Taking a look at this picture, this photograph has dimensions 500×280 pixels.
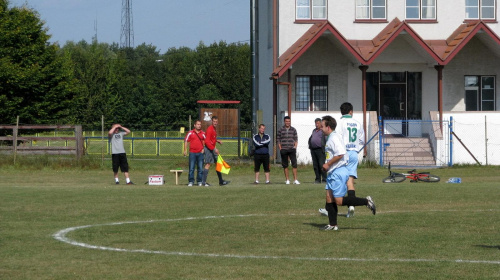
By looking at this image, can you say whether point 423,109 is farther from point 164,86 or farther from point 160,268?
point 164,86

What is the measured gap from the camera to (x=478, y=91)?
137ft

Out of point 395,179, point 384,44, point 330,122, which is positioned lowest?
point 395,179

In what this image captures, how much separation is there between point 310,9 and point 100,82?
55.7m

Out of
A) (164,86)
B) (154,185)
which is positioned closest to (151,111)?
(164,86)

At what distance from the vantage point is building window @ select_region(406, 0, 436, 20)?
4116 cm

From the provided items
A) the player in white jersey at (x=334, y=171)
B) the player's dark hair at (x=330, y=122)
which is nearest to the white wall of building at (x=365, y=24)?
the player's dark hair at (x=330, y=122)

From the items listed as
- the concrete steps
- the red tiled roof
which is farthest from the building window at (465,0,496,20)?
the concrete steps

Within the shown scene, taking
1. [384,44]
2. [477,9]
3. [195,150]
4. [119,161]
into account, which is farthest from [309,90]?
[119,161]

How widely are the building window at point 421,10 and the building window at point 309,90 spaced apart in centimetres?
523

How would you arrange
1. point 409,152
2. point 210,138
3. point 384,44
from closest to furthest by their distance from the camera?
point 210,138 → point 384,44 → point 409,152

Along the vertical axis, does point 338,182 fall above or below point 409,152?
above

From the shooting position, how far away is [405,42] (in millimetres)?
40531

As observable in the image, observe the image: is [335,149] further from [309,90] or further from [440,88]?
[309,90]

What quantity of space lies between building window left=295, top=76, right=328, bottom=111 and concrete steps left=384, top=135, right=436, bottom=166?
409 centimetres
